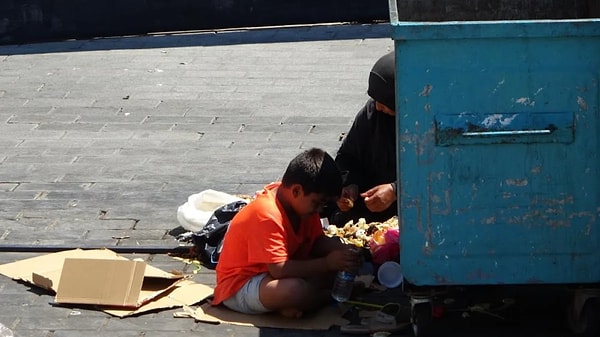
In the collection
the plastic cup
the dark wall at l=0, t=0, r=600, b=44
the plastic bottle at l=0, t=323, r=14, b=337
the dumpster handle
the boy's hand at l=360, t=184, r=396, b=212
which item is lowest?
the dark wall at l=0, t=0, r=600, b=44

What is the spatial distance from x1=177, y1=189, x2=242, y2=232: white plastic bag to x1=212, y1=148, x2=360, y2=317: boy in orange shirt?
0.80 metres

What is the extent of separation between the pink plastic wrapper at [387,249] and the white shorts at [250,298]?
68 cm

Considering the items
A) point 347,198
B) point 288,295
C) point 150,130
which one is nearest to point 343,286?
point 288,295

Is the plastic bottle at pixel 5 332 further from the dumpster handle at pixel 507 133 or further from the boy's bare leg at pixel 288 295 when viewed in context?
the dumpster handle at pixel 507 133

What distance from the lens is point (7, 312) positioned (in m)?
4.86

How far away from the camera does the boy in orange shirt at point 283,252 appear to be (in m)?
4.65

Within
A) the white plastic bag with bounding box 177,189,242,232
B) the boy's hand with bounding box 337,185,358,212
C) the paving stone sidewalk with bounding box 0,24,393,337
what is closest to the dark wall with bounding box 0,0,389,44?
the paving stone sidewalk with bounding box 0,24,393,337

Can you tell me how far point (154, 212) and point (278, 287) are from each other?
164 centimetres

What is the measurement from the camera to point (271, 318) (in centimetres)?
475

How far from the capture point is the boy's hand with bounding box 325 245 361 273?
15.4ft

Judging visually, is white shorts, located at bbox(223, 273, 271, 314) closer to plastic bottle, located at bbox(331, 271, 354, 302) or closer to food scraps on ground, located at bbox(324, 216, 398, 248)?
plastic bottle, located at bbox(331, 271, 354, 302)

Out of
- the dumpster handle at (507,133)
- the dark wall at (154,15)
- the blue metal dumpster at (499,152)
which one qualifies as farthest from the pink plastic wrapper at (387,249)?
the dark wall at (154,15)

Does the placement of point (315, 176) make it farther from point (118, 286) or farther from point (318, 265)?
point (118, 286)

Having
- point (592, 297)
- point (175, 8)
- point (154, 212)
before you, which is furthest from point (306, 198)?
point (175, 8)
